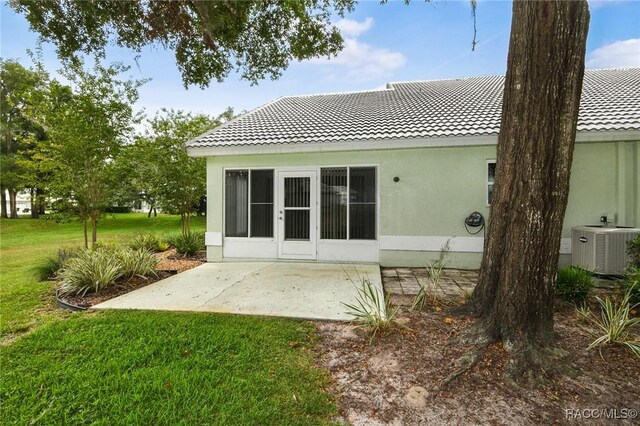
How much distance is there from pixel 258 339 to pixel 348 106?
352 inches

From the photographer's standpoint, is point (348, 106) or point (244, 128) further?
point (348, 106)

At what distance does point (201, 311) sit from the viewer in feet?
14.1

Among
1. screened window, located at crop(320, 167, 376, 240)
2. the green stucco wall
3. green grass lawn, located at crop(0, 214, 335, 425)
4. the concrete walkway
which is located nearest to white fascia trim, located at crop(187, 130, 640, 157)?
the green stucco wall

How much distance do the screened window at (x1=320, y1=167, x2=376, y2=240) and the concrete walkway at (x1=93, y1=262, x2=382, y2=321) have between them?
0.88 meters

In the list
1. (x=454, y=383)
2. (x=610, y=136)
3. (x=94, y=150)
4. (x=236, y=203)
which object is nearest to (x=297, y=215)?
(x=236, y=203)

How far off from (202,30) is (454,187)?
6152 mm

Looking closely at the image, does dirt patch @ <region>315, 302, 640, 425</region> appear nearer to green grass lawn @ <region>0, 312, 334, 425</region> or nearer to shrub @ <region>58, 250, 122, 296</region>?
green grass lawn @ <region>0, 312, 334, 425</region>

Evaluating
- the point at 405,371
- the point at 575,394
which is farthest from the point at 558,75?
the point at 405,371

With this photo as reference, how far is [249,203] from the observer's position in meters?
7.82

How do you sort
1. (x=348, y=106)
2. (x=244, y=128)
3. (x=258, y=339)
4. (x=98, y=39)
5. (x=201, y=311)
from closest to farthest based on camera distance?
(x=258, y=339) → (x=201, y=311) → (x=98, y=39) → (x=244, y=128) → (x=348, y=106)

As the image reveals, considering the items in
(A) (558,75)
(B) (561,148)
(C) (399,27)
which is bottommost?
(B) (561,148)

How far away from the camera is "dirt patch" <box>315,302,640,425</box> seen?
7.40 feet

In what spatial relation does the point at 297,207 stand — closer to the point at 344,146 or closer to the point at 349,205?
the point at 349,205

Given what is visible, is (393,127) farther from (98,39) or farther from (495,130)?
(98,39)
